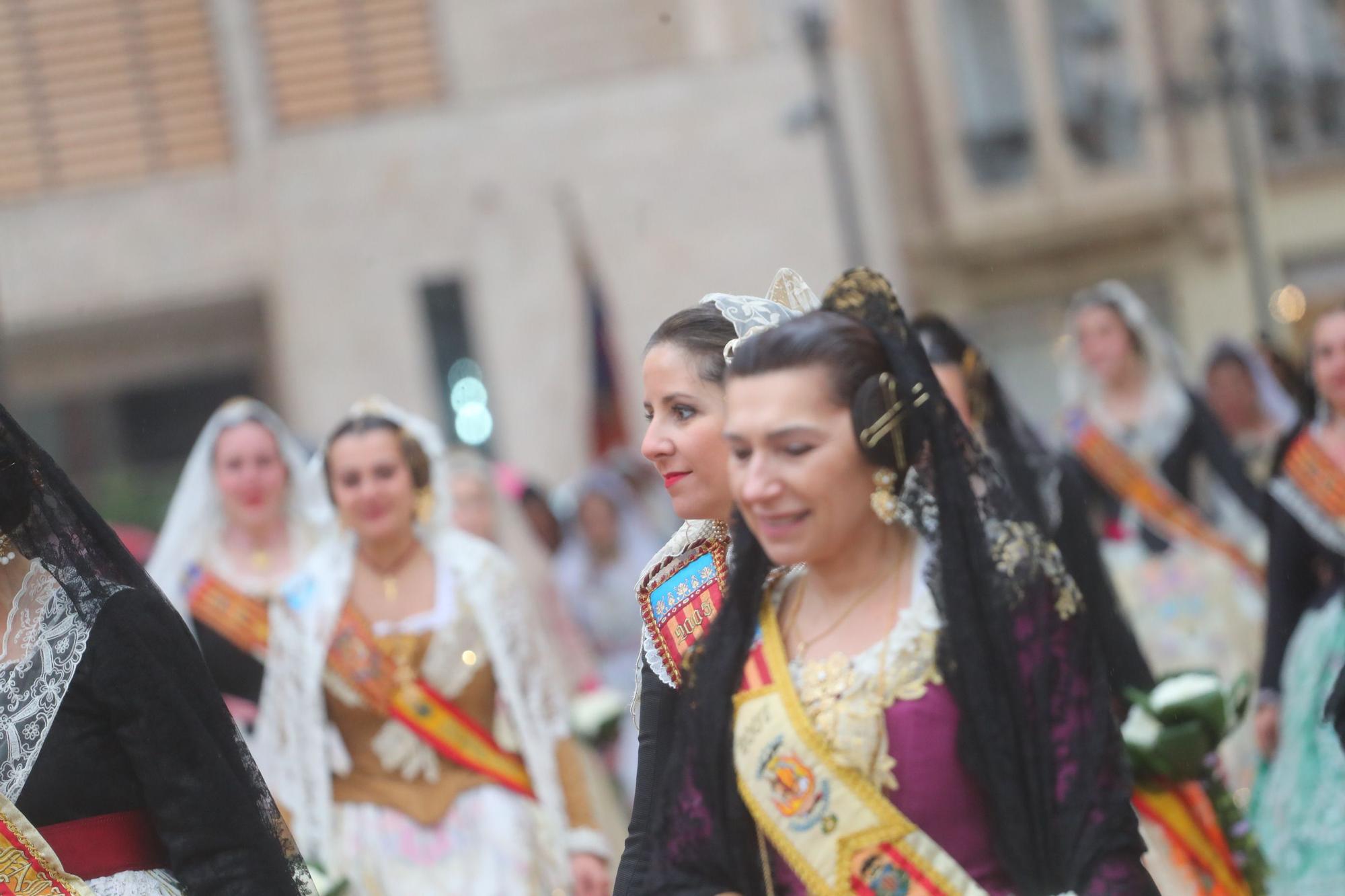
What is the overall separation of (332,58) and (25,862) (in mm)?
13760

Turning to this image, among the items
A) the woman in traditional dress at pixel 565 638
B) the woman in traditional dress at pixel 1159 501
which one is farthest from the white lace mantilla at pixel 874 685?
the woman in traditional dress at pixel 1159 501

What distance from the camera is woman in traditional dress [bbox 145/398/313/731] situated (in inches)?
244

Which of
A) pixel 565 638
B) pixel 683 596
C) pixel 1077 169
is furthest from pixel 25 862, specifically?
pixel 1077 169

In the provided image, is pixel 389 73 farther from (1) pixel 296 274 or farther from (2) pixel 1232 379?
(2) pixel 1232 379

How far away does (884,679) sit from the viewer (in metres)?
2.75

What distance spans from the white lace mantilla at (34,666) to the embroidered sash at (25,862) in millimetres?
44

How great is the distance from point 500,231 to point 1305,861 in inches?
446

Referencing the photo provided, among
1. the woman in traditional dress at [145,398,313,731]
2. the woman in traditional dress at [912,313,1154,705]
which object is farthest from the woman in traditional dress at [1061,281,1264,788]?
the woman in traditional dress at [145,398,313,731]

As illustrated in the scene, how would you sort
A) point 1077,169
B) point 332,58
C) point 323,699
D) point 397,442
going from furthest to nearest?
point 1077,169, point 332,58, point 397,442, point 323,699

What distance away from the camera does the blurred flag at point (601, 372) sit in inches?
502

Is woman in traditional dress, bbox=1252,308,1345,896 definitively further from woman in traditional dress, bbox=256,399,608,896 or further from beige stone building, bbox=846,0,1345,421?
beige stone building, bbox=846,0,1345,421

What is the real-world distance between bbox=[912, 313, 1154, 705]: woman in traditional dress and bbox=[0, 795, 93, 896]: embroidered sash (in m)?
2.13

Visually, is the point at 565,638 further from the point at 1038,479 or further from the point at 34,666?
the point at 34,666

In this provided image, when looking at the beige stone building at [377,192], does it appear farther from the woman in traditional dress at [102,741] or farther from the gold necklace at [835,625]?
the gold necklace at [835,625]
